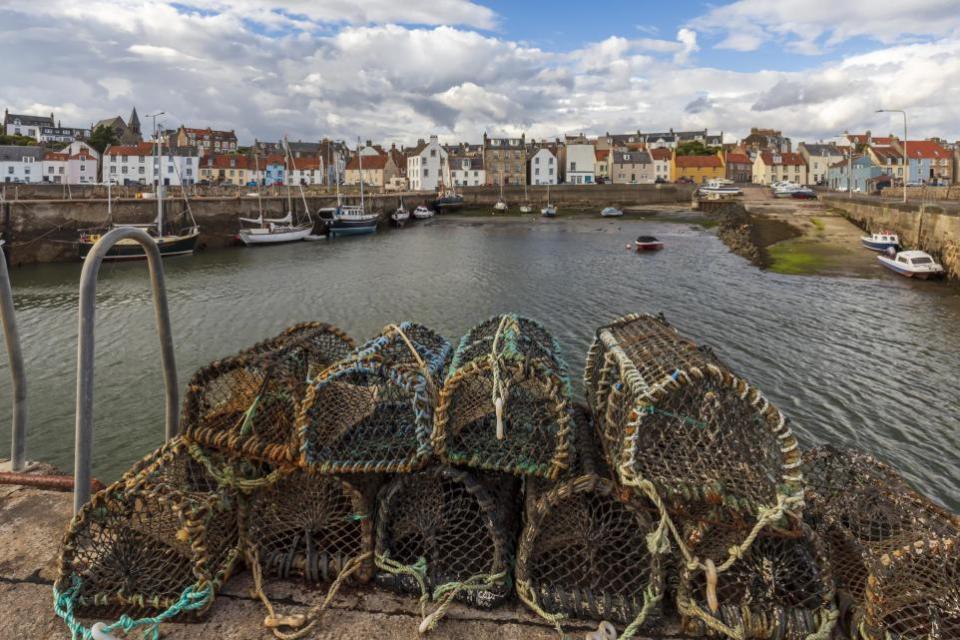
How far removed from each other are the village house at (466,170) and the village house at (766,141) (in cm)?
5466

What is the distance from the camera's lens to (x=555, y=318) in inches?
764

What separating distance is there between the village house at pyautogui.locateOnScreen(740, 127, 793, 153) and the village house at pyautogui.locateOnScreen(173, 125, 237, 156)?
3989 inches

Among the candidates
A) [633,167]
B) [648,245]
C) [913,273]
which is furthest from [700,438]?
[633,167]

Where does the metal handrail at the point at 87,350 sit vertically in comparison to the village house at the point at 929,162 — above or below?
below

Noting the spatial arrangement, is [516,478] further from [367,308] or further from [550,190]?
[550,190]

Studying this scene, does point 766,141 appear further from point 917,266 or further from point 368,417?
point 368,417

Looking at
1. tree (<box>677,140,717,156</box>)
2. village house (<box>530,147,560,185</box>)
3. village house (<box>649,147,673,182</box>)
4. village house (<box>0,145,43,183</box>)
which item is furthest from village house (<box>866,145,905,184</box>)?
village house (<box>0,145,43,183</box>)

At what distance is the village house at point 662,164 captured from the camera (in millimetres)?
93562

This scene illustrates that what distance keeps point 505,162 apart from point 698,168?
32641 millimetres

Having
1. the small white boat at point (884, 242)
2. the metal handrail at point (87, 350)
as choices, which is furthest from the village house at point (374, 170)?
the metal handrail at point (87, 350)

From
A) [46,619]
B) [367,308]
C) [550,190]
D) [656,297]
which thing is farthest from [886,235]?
[550,190]

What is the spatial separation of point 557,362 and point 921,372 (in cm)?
1280

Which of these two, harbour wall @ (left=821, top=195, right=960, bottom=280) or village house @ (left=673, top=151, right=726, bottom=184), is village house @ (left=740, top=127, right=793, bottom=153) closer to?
village house @ (left=673, top=151, right=726, bottom=184)

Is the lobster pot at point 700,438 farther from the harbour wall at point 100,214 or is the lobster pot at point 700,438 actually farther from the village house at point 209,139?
the village house at point 209,139
